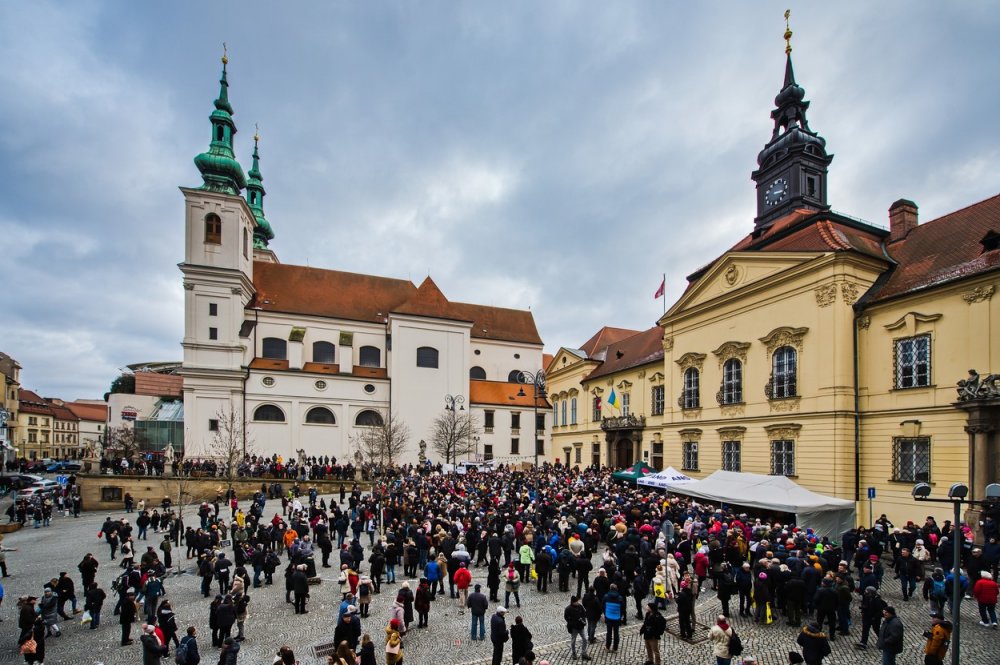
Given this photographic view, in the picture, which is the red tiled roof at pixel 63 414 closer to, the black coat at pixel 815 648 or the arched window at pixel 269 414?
the arched window at pixel 269 414

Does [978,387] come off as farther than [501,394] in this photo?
No

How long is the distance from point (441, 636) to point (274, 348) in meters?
39.4

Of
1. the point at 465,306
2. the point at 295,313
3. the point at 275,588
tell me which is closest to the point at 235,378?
the point at 295,313

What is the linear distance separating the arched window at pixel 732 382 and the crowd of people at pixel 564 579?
9087 mm

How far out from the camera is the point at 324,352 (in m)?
47.7

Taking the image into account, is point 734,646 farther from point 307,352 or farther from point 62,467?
point 62,467

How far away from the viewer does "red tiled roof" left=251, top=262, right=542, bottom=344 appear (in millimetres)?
47438

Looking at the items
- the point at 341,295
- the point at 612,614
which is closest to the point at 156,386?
the point at 341,295

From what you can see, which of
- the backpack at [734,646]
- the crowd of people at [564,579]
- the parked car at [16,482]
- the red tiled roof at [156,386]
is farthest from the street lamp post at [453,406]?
the backpack at [734,646]

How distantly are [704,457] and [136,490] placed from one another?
100.0 ft

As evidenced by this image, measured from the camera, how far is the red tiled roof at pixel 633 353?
119 ft

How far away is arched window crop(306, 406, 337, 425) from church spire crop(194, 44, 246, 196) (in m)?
17.9

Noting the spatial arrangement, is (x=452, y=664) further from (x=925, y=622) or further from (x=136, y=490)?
(x=136, y=490)

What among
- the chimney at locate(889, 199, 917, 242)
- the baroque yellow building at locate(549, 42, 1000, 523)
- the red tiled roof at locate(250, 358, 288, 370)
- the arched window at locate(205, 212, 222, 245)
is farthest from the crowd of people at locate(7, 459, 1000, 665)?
the arched window at locate(205, 212, 222, 245)
